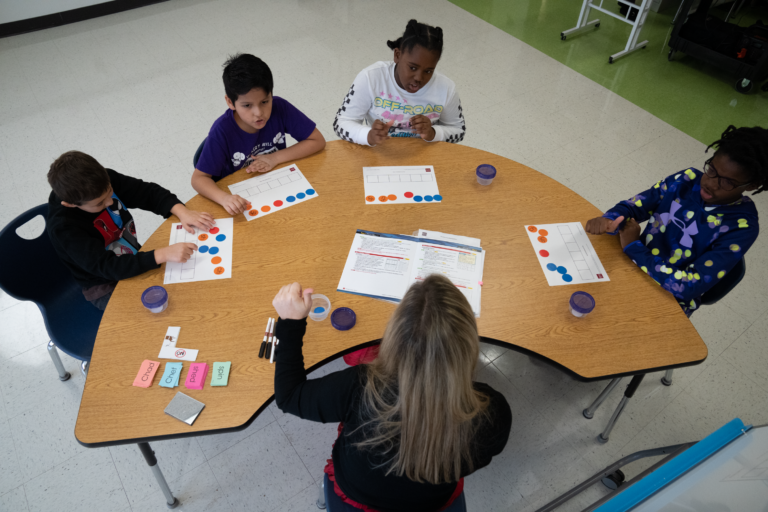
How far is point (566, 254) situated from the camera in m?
1.62

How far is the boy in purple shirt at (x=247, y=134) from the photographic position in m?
1.68

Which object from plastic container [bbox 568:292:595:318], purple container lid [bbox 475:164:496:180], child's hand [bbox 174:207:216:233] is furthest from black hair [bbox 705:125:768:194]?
child's hand [bbox 174:207:216:233]

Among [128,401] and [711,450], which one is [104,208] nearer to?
[128,401]

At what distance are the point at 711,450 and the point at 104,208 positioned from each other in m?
1.87

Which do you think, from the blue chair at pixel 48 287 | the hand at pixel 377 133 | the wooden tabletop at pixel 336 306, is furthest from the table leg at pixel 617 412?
the blue chair at pixel 48 287

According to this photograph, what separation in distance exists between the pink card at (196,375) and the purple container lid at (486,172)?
45.5 inches

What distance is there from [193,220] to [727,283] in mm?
1805

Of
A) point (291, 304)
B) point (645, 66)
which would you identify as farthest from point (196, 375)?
point (645, 66)

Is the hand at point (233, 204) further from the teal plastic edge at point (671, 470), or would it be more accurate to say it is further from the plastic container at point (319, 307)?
the teal plastic edge at point (671, 470)

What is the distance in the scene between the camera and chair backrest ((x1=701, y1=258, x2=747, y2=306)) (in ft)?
5.11

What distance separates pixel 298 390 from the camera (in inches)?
46.3

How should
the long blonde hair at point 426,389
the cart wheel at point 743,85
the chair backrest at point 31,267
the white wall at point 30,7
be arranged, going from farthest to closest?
the white wall at point 30,7, the cart wheel at point 743,85, the chair backrest at point 31,267, the long blonde hair at point 426,389

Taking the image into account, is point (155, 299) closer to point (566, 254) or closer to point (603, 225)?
point (566, 254)

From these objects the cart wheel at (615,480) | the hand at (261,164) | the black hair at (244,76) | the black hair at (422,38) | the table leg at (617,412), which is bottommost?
the cart wheel at (615,480)
